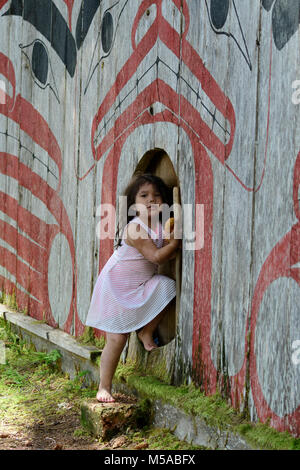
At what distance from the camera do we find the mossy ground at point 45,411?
2842 mm

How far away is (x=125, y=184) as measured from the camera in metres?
3.51

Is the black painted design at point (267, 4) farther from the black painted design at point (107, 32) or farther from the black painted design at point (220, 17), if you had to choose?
the black painted design at point (107, 32)

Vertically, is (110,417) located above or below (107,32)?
below

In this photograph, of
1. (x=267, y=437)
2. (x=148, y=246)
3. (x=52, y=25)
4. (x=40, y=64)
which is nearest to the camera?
(x=267, y=437)

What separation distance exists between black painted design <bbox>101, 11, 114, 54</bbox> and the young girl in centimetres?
101

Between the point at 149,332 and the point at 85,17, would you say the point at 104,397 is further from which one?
the point at 85,17

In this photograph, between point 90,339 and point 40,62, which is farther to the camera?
point 40,62

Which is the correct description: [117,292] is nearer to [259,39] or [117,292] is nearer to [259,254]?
[259,254]

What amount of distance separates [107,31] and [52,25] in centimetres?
96

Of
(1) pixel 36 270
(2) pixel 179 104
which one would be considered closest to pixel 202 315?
(2) pixel 179 104

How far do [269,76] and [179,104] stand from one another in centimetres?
73

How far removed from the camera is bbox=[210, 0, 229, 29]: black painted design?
2.63 metres

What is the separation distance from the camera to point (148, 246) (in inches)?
123

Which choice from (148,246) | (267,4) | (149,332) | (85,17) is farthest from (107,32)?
(149,332)
